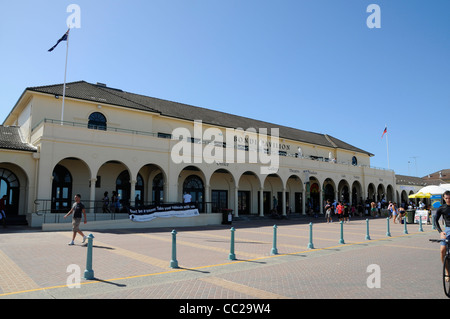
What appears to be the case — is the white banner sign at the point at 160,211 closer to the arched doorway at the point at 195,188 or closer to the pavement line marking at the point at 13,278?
the arched doorway at the point at 195,188

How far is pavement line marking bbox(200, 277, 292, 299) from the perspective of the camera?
243 inches

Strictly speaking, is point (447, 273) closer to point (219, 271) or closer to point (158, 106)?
point (219, 271)

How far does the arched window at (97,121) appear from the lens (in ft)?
80.7

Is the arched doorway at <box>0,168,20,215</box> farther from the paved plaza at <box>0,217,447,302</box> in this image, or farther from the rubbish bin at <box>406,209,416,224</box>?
the rubbish bin at <box>406,209,416,224</box>

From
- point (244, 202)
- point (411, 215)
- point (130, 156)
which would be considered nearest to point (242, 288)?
point (130, 156)

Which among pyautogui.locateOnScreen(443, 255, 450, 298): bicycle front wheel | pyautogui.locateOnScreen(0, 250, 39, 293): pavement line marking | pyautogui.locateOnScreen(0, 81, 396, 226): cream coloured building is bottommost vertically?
pyautogui.locateOnScreen(0, 250, 39, 293): pavement line marking

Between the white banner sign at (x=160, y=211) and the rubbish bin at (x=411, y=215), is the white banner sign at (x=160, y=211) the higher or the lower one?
the higher one

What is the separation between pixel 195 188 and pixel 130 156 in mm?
8156

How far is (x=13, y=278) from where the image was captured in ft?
24.3

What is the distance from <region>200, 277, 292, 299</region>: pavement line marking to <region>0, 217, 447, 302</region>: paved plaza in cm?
2

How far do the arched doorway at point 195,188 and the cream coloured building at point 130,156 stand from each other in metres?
0.09

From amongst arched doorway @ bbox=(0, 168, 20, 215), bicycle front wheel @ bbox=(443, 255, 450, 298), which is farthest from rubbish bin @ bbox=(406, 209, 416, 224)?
arched doorway @ bbox=(0, 168, 20, 215)

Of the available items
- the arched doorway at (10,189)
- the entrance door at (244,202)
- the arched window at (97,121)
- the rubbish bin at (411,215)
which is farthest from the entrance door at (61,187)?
the rubbish bin at (411,215)
